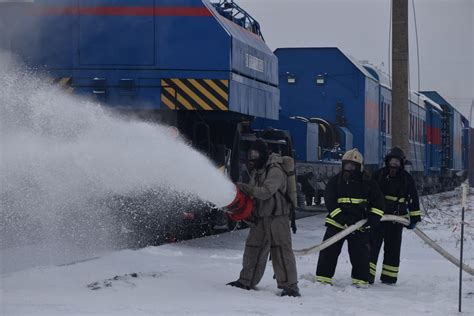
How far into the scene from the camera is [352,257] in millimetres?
11125

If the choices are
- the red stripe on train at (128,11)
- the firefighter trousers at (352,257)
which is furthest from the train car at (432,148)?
the firefighter trousers at (352,257)

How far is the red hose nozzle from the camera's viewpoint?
9477 millimetres

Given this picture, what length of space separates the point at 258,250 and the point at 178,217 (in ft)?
15.0

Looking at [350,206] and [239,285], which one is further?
[350,206]

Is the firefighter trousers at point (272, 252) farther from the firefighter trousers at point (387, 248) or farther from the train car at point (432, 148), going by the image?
the train car at point (432, 148)

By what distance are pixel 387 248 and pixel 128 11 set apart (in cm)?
517

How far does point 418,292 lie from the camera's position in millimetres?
10922

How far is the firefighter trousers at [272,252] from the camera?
991cm

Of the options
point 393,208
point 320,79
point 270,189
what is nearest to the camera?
point 270,189

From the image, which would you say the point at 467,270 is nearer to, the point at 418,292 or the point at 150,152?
the point at 418,292

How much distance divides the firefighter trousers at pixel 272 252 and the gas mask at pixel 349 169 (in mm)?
1175

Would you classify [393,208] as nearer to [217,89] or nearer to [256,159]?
[256,159]

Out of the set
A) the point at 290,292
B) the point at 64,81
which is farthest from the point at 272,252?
the point at 64,81

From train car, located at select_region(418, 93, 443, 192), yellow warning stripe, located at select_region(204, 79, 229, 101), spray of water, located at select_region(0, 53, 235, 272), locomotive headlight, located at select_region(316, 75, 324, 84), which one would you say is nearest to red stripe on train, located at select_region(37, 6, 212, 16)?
yellow warning stripe, located at select_region(204, 79, 229, 101)
